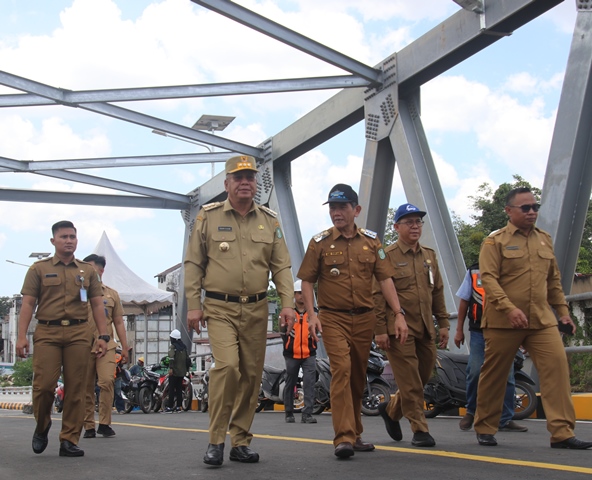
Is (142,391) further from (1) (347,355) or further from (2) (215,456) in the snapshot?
(2) (215,456)

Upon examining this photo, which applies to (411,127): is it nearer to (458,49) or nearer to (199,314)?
(458,49)

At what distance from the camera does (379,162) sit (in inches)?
522

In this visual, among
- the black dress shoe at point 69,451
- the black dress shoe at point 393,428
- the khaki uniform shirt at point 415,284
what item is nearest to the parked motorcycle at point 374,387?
the black dress shoe at point 393,428

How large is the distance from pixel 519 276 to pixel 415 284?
2.80 ft

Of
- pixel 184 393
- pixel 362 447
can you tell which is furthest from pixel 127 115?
pixel 362 447

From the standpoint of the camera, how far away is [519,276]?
20.9 ft

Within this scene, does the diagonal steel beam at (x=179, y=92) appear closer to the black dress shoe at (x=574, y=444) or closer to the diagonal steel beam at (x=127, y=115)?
the diagonal steel beam at (x=127, y=115)

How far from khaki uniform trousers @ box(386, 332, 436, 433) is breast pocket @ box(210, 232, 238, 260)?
1450mm

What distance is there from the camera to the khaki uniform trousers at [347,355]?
19.2 ft

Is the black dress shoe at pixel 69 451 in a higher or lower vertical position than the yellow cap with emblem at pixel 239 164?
lower

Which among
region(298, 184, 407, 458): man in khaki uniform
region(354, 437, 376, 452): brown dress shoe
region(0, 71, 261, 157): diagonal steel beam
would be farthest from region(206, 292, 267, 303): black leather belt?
region(0, 71, 261, 157): diagonal steel beam

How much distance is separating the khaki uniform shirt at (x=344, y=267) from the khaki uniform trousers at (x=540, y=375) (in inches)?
38.4

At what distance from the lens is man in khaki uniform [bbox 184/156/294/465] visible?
5.66 meters

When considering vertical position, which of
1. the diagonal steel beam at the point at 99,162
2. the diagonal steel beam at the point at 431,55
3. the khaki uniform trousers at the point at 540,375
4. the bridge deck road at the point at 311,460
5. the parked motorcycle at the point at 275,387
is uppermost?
the diagonal steel beam at the point at 99,162
